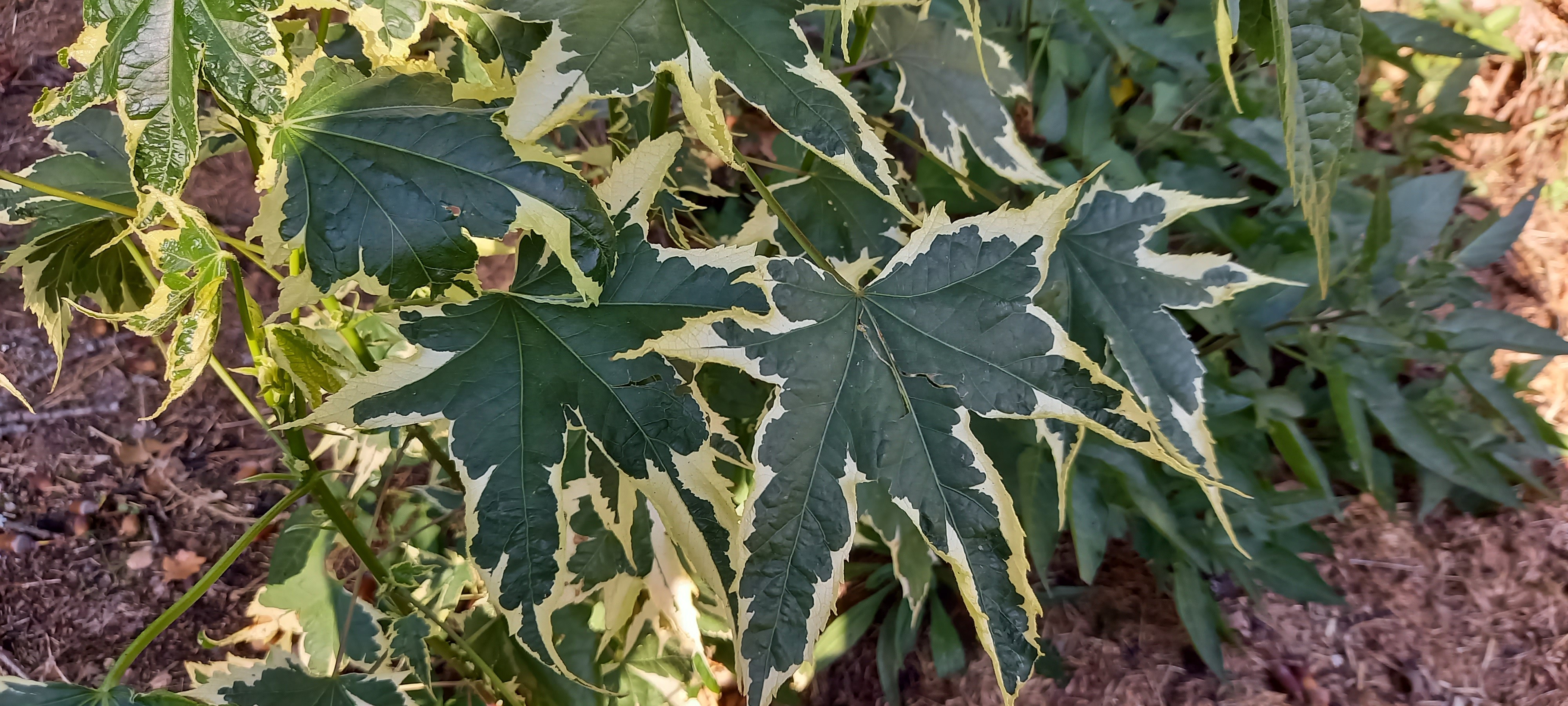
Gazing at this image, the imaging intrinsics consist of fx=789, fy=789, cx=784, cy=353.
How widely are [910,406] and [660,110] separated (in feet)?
1.07

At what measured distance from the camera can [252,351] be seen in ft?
1.79

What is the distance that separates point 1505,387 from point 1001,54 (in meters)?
1.02

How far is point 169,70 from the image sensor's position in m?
0.42

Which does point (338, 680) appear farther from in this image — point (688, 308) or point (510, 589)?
point (688, 308)

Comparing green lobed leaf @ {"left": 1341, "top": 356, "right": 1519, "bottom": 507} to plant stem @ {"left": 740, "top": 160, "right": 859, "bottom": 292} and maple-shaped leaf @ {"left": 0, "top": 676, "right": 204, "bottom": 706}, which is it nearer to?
plant stem @ {"left": 740, "top": 160, "right": 859, "bottom": 292}

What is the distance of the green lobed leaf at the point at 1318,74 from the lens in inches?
16.5

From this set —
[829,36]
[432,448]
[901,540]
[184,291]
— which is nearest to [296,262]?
[184,291]

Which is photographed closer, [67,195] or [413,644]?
[67,195]

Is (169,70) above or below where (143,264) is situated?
above

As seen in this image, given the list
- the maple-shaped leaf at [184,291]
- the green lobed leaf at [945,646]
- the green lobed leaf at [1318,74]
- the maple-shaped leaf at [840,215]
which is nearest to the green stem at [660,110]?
the maple-shaped leaf at [840,215]

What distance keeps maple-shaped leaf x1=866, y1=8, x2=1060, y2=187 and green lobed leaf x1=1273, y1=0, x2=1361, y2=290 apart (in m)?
0.36

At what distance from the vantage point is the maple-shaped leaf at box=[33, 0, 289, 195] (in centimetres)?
42

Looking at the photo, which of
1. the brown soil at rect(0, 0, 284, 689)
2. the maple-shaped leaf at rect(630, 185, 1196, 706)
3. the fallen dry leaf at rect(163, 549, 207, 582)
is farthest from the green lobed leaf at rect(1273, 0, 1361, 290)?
the fallen dry leaf at rect(163, 549, 207, 582)

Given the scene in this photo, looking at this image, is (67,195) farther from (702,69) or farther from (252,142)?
(702,69)
